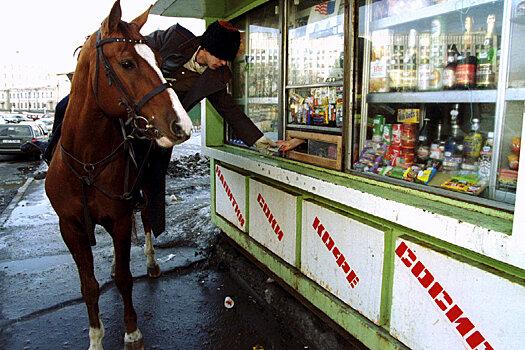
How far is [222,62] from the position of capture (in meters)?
3.15

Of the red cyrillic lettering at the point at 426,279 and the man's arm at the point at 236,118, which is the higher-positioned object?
the man's arm at the point at 236,118

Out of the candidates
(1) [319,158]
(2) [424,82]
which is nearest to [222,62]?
(1) [319,158]

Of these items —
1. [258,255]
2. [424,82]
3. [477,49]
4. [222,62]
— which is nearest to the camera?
[477,49]

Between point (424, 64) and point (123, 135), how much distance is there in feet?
6.99

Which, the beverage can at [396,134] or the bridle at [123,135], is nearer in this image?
the bridle at [123,135]

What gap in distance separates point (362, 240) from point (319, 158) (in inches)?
38.9

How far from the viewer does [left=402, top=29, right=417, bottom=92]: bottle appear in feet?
8.84

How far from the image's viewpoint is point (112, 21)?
2.35 m

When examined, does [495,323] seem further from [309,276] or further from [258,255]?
[258,255]

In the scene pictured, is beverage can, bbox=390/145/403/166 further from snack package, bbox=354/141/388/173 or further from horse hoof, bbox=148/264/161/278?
horse hoof, bbox=148/264/161/278

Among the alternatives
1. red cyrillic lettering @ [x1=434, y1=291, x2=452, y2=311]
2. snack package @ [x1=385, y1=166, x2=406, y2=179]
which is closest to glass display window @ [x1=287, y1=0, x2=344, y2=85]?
snack package @ [x1=385, y1=166, x2=406, y2=179]

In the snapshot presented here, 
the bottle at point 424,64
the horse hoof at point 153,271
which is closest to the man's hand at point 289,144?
the bottle at point 424,64

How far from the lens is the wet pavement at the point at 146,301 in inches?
128

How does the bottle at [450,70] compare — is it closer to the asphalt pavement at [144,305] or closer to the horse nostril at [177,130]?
the horse nostril at [177,130]
